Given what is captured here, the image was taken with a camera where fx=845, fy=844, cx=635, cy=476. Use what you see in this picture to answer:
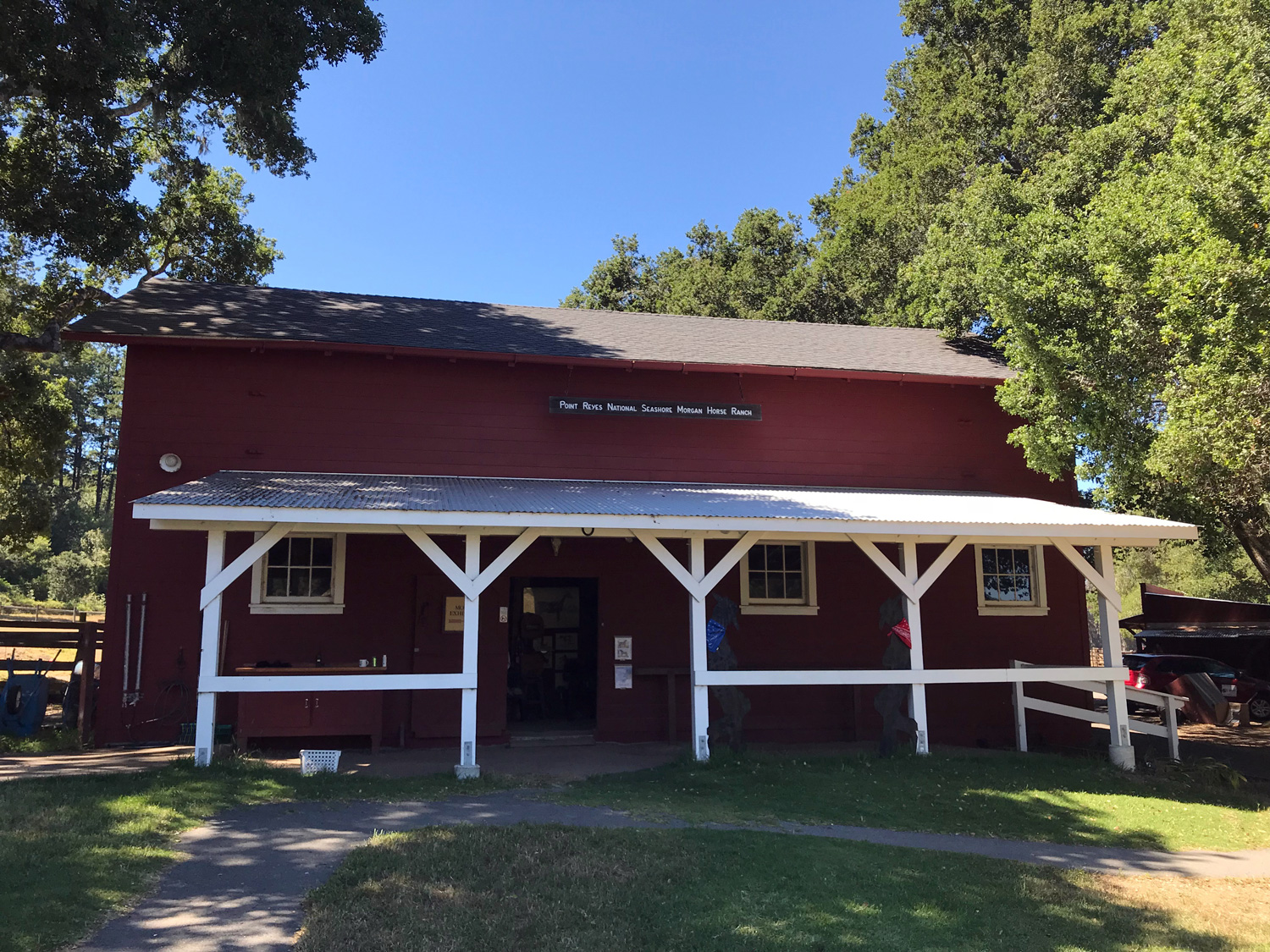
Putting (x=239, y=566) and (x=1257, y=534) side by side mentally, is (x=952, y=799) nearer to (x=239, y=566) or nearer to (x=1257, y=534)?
(x=239, y=566)

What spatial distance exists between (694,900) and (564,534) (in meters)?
5.66

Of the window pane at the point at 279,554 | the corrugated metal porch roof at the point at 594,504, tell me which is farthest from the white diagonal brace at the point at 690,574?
the window pane at the point at 279,554

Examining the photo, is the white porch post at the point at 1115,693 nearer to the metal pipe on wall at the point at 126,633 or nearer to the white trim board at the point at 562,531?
the white trim board at the point at 562,531

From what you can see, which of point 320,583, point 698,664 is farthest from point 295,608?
point 698,664

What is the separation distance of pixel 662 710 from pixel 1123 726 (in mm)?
5791

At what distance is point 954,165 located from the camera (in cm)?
2111

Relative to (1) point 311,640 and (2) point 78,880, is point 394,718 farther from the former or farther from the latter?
(2) point 78,880

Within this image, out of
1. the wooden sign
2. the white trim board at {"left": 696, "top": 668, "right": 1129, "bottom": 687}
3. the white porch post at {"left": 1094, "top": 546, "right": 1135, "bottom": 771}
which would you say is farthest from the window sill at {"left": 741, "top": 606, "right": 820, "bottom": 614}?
the white porch post at {"left": 1094, "top": 546, "right": 1135, "bottom": 771}

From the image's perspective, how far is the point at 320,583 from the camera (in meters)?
11.0

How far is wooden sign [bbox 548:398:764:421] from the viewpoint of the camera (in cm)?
1186

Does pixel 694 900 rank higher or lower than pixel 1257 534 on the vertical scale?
lower

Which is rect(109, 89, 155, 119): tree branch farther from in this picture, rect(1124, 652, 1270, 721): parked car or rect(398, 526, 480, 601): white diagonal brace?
rect(1124, 652, 1270, 721): parked car

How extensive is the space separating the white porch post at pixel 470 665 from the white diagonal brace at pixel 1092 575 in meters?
6.95

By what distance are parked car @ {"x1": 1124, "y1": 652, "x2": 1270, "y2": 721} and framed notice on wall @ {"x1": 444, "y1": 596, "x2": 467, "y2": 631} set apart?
14.3 meters
